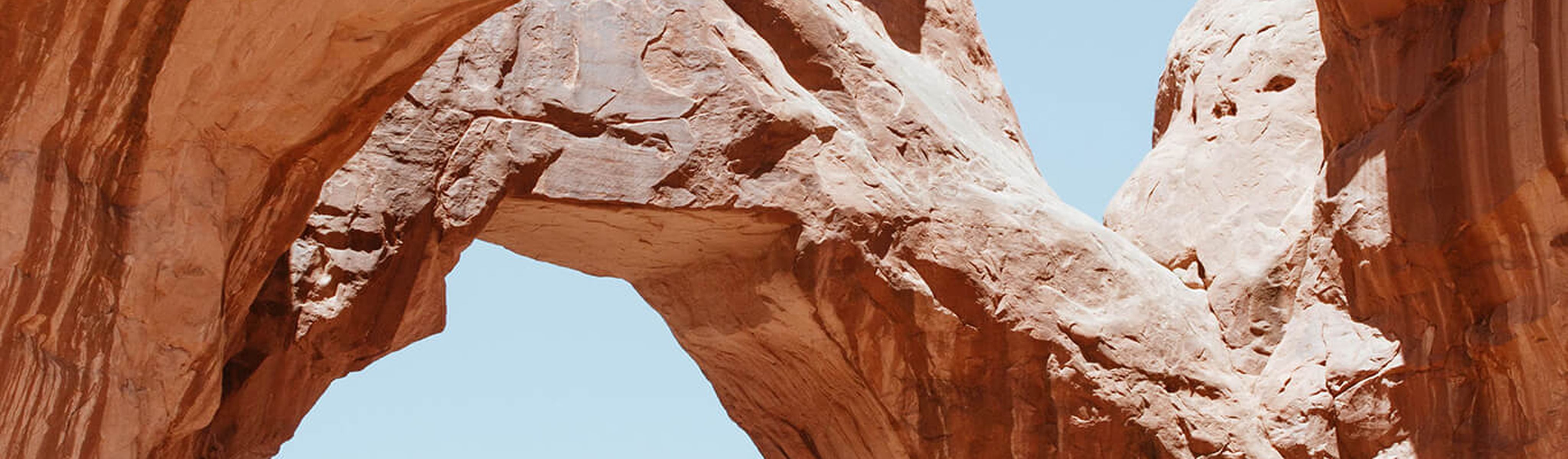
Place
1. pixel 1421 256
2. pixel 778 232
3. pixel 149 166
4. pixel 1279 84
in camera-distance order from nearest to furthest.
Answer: pixel 149 166 → pixel 1421 256 → pixel 778 232 → pixel 1279 84

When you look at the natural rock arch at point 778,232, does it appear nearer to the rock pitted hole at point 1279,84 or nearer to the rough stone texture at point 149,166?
the rough stone texture at point 149,166

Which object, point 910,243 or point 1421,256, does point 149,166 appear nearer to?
point 910,243

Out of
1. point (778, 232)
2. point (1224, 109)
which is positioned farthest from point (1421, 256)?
point (778, 232)

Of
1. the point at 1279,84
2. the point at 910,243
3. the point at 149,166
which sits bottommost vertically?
the point at 149,166

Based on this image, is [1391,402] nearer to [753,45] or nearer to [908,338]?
[908,338]

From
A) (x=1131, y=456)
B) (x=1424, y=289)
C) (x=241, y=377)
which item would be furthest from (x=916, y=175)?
(x=241, y=377)

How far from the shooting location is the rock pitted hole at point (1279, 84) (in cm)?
989

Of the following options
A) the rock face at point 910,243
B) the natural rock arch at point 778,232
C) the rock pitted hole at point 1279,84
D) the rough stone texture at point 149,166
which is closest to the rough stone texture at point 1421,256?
the rock face at point 910,243

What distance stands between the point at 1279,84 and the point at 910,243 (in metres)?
2.95

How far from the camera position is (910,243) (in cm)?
822

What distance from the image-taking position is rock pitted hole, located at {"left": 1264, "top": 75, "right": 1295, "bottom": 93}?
989cm

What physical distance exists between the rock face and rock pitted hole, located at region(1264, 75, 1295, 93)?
1.37 feet

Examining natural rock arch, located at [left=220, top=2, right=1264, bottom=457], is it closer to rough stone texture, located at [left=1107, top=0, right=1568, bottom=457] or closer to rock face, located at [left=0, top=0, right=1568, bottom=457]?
rock face, located at [left=0, top=0, right=1568, bottom=457]

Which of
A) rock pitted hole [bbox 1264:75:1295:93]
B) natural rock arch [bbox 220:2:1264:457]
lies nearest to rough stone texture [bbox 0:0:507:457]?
natural rock arch [bbox 220:2:1264:457]
